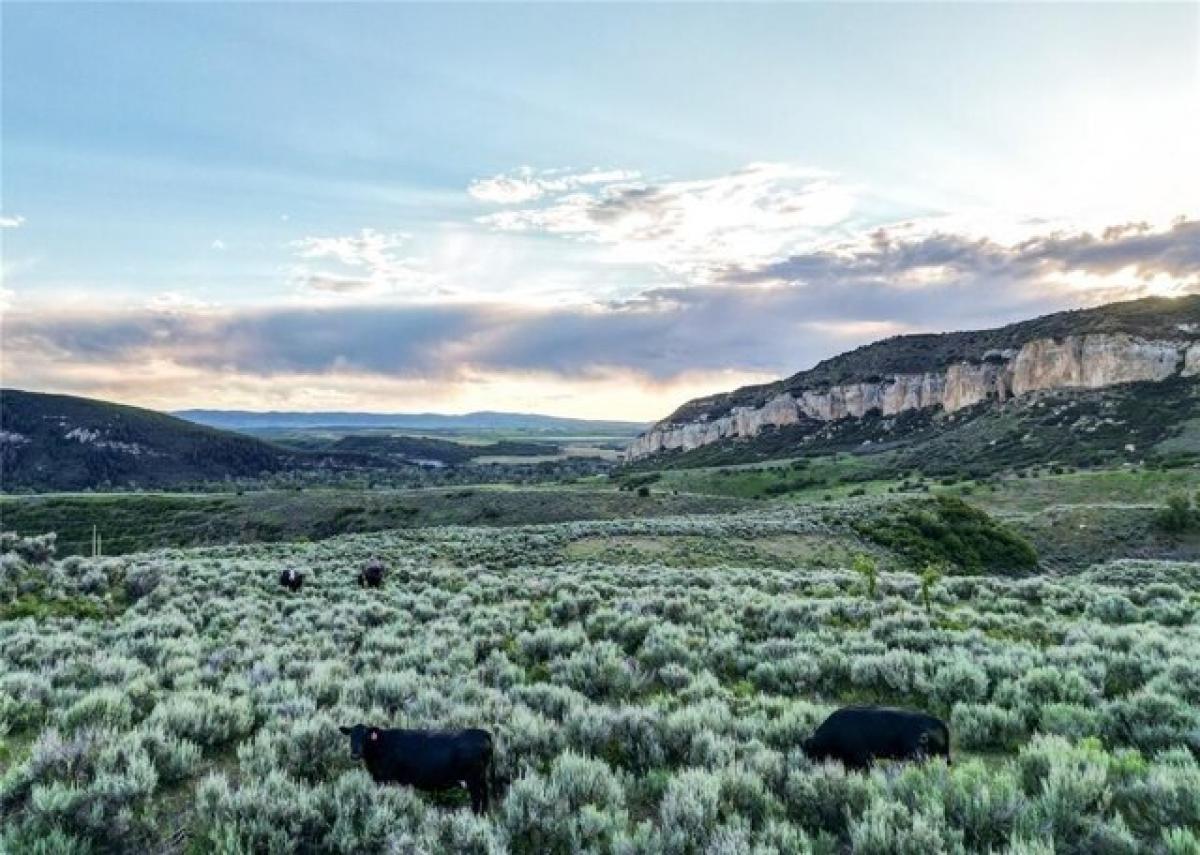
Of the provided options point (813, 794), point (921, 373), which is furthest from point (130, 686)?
point (921, 373)

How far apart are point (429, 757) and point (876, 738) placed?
3.96 metres

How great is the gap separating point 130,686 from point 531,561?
61.0 ft

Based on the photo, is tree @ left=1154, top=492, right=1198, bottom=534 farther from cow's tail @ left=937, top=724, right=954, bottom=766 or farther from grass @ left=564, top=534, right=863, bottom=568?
cow's tail @ left=937, top=724, right=954, bottom=766

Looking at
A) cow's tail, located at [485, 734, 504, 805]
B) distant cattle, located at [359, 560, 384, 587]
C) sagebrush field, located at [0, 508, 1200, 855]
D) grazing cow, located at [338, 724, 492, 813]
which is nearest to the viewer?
sagebrush field, located at [0, 508, 1200, 855]

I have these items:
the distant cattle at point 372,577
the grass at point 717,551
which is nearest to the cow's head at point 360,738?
the distant cattle at point 372,577

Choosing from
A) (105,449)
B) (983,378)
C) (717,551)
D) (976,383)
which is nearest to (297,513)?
(717,551)

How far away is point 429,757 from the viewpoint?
20.0 feet

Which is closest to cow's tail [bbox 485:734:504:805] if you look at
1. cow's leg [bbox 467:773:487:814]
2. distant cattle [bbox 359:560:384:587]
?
cow's leg [bbox 467:773:487:814]

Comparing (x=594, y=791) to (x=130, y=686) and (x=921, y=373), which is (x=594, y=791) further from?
(x=921, y=373)

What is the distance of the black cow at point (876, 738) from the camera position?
20.6 feet

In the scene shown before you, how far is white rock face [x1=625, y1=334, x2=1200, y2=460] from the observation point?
4267 inches

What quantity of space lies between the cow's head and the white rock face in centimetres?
13007

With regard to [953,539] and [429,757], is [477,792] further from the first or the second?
[953,539]

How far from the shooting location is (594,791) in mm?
5707
